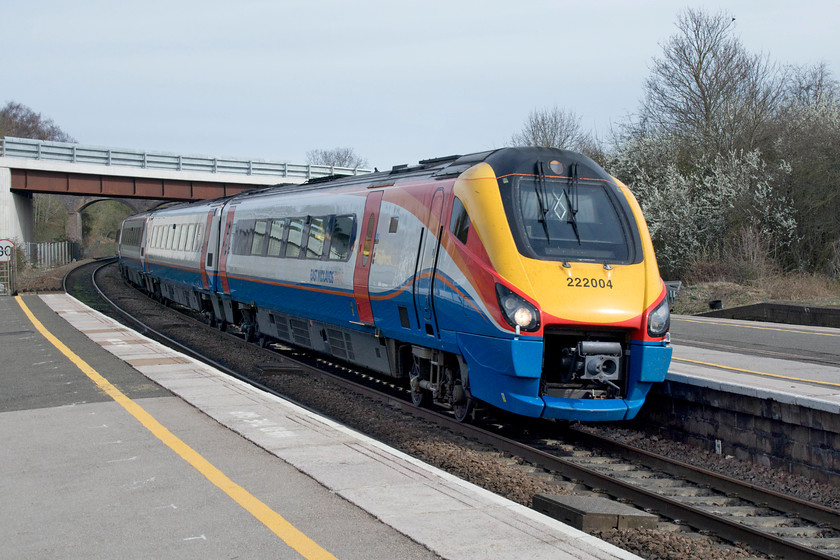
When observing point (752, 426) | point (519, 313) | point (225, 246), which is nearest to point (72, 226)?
point (225, 246)

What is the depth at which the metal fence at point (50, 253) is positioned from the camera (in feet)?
138

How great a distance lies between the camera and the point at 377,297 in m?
11.2

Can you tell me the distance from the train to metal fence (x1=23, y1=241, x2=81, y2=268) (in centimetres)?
3416

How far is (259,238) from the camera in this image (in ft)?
54.3

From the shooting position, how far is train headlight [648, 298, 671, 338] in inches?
339

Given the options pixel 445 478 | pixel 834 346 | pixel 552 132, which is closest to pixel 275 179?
pixel 552 132

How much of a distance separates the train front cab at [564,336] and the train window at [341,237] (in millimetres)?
3627

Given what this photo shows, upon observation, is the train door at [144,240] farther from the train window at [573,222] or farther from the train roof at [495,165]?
the train window at [573,222]

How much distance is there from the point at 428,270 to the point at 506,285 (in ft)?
5.37

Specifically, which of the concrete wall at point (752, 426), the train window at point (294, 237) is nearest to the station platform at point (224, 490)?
the concrete wall at point (752, 426)

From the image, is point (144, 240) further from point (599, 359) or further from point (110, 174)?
point (599, 359)

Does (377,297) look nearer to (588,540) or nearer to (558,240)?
(558,240)

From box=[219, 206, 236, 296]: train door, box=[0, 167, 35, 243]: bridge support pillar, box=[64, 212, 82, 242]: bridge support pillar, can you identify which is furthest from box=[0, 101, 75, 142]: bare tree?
box=[219, 206, 236, 296]: train door

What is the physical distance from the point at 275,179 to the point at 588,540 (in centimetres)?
3857
